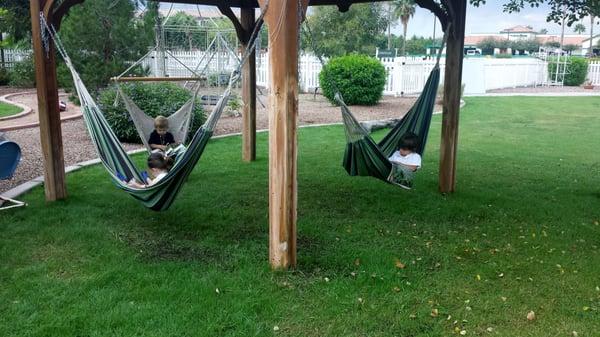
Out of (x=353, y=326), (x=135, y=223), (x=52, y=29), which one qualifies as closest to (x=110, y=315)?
(x=353, y=326)

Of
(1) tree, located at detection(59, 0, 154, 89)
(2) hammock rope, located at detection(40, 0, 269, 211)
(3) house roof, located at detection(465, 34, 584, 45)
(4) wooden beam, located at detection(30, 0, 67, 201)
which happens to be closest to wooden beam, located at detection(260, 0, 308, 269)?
(2) hammock rope, located at detection(40, 0, 269, 211)

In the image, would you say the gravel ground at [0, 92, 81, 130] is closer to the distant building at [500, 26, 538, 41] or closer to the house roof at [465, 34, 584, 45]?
the house roof at [465, 34, 584, 45]

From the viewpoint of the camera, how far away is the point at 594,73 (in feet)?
62.8

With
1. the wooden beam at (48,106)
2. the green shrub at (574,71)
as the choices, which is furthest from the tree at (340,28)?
the wooden beam at (48,106)

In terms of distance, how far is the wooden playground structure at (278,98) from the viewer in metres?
2.70

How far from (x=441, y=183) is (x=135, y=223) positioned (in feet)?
7.86

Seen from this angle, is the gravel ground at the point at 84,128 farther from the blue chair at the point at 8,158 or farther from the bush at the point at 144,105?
the blue chair at the point at 8,158

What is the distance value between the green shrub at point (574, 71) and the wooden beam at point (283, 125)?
1806 centimetres

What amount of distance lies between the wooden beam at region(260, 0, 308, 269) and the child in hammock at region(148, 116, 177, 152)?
209 centimetres

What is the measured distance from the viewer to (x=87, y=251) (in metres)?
3.18

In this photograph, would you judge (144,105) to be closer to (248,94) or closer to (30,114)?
(248,94)

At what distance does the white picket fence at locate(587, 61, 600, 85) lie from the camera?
18.9 meters

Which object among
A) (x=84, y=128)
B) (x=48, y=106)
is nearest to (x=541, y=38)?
(x=84, y=128)

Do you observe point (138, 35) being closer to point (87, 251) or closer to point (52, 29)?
point (52, 29)
